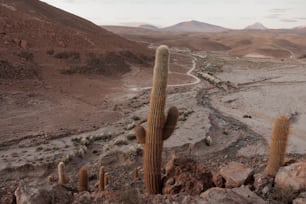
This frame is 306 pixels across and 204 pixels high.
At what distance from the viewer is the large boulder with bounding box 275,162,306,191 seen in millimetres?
7055

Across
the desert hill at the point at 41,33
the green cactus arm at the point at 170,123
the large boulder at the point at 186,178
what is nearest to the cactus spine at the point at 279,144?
the large boulder at the point at 186,178

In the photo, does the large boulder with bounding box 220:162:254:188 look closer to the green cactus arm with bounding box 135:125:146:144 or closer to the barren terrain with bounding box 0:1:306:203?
the barren terrain with bounding box 0:1:306:203

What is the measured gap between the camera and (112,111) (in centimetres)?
2052

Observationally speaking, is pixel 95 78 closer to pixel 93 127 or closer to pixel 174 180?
pixel 93 127

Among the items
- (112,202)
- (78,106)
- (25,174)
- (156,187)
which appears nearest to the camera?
(112,202)

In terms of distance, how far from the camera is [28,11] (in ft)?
137

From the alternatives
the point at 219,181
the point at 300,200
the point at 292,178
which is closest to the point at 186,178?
the point at 219,181

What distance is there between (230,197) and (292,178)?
5.18 feet

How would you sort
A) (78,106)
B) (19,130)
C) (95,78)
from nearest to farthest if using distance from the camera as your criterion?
(19,130) → (78,106) → (95,78)

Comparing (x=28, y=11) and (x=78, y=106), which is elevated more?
(x=28, y=11)

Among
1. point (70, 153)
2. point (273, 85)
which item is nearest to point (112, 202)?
point (70, 153)

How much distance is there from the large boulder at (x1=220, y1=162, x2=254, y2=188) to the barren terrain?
0.75 metres

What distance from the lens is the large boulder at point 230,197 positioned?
6316mm

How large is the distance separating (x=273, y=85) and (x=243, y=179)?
26.3 m
